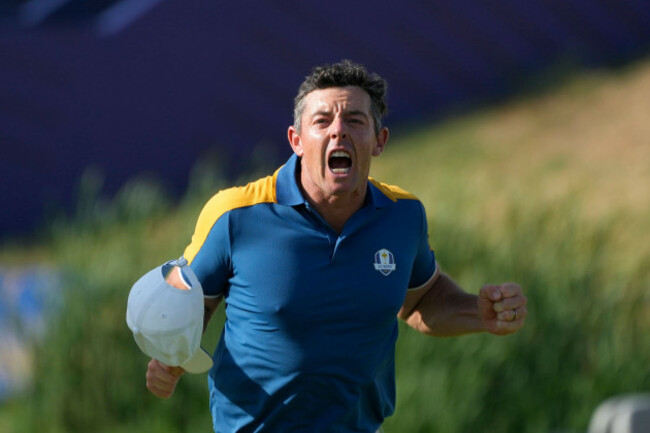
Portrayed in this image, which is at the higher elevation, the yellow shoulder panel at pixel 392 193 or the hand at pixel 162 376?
the yellow shoulder panel at pixel 392 193

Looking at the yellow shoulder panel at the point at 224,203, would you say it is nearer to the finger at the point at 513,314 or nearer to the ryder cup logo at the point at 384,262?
the ryder cup logo at the point at 384,262

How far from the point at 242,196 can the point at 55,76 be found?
30.7ft

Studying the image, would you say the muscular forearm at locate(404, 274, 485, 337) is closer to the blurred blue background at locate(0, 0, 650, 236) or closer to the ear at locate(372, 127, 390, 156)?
the ear at locate(372, 127, 390, 156)

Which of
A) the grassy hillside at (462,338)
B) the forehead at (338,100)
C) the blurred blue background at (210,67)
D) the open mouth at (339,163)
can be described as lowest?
the grassy hillside at (462,338)

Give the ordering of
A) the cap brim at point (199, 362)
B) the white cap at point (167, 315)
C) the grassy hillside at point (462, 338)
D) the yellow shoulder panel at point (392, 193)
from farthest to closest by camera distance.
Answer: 1. the grassy hillside at point (462, 338)
2. the yellow shoulder panel at point (392, 193)
3. the cap brim at point (199, 362)
4. the white cap at point (167, 315)

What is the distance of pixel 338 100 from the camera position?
10.5ft

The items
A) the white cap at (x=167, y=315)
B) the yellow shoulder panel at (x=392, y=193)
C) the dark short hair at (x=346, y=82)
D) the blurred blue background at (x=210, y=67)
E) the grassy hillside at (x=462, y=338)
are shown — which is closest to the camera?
the white cap at (x=167, y=315)

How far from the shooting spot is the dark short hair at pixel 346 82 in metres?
3.25

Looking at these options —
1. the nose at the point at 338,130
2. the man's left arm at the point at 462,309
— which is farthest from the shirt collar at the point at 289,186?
the man's left arm at the point at 462,309

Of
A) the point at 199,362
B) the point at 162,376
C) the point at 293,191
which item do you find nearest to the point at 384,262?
the point at 293,191

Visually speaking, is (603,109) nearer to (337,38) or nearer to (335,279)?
(337,38)

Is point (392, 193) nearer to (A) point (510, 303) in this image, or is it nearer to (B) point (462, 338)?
(A) point (510, 303)

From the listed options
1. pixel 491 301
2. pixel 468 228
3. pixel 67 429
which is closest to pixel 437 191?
pixel 468 228

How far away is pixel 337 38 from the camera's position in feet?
43.9
